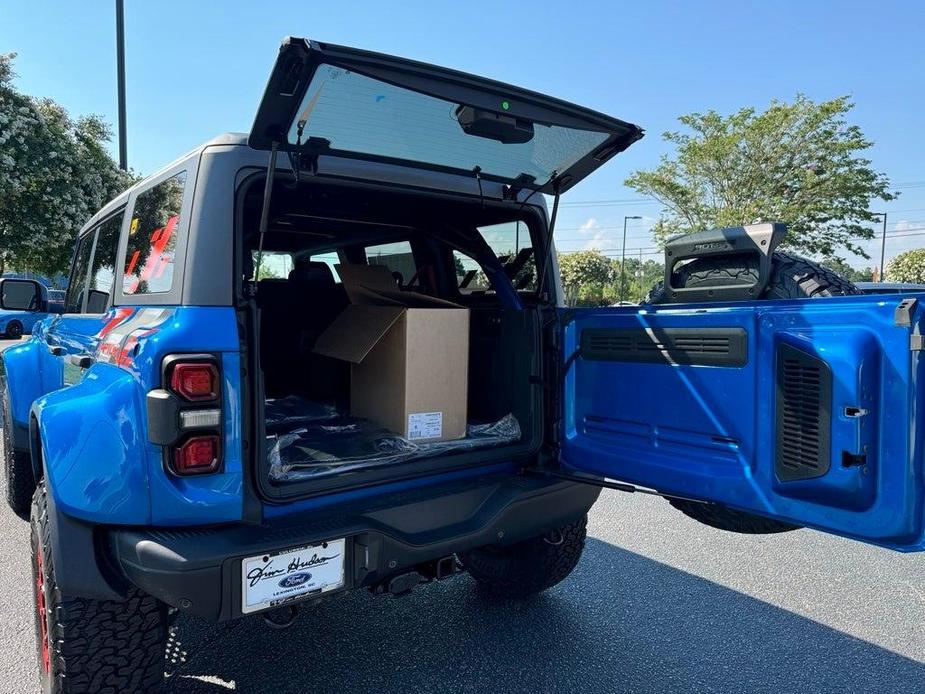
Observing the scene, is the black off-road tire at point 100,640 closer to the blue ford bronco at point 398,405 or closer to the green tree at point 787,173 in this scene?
the blue ford bronco at point 398,405

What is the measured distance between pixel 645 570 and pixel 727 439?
1631 mm

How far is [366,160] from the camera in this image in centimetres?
208

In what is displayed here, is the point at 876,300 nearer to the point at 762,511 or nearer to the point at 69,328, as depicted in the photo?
the point at 762,511

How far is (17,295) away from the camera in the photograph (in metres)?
3.24

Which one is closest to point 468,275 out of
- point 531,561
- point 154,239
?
point 531,561

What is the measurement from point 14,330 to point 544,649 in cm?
1665

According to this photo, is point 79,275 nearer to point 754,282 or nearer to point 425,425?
point 425,425

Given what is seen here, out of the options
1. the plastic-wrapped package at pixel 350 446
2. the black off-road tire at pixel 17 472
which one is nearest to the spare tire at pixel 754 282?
the plastic-wrapped package at pixel 350 446

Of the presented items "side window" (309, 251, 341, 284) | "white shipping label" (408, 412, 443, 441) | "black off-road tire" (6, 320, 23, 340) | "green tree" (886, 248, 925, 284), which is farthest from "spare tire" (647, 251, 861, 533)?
"green tree" (886, 248, 925, 284)

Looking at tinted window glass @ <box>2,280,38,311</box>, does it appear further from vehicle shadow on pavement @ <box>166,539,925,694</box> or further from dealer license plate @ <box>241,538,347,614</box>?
dealer license plate @ <box>241,538,347,614</box>

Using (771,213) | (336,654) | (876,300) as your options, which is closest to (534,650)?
(336,654)

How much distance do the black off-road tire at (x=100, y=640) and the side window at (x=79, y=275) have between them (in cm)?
156

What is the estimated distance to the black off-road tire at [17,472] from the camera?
3490mm

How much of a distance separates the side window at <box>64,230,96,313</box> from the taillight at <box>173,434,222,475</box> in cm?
Result: 182
